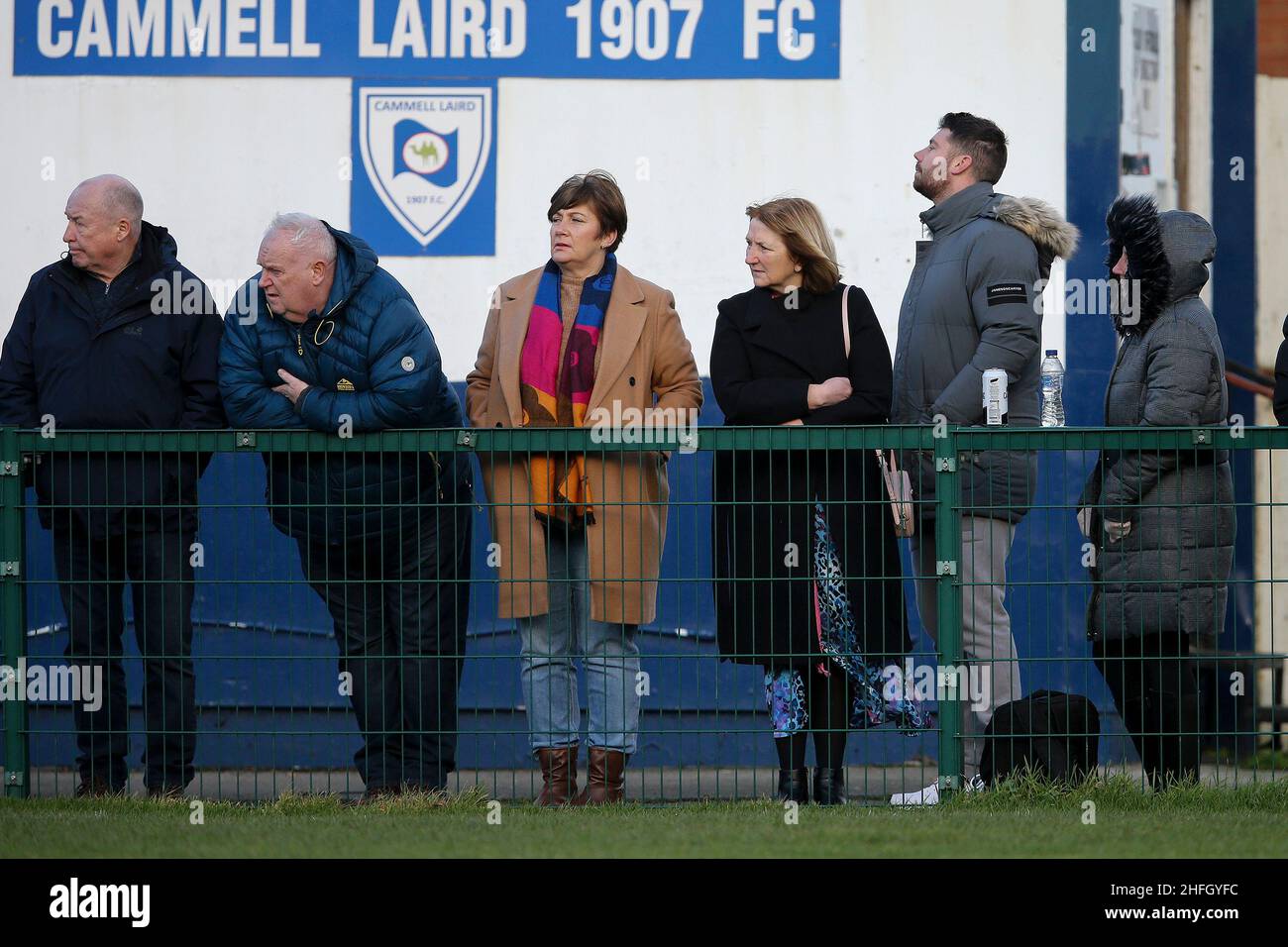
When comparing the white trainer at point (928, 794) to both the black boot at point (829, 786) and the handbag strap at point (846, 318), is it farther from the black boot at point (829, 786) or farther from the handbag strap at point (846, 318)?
the handbag strap at point (846, 318)

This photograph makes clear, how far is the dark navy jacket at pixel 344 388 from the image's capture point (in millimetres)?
6191

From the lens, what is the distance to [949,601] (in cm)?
614

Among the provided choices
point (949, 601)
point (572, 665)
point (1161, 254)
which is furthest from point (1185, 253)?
point (572, 665)

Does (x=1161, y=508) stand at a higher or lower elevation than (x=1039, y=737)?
higher

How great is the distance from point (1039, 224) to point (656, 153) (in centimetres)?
216

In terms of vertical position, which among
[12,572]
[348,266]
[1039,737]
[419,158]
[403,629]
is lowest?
[1039,737]

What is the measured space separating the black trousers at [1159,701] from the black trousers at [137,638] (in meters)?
2.96

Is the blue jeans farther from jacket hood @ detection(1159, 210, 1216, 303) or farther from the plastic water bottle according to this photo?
jacket hood @ detection(1159, 210, 1216, 303)

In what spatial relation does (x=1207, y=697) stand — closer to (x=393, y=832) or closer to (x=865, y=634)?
(x=865, y=634)

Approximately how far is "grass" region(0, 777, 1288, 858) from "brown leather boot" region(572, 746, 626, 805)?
0.46 feet

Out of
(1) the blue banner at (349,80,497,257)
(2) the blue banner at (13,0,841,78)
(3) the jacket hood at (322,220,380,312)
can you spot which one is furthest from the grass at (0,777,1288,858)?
(2) the blue banner at (13,0,841,78)

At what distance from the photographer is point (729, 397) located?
21.3ft
